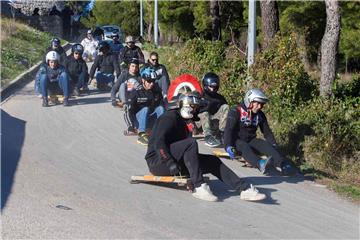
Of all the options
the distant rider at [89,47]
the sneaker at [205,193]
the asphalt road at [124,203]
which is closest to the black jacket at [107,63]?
the asphalt road at [124,203]

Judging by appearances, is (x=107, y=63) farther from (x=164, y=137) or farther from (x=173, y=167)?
(x=173, y=167)

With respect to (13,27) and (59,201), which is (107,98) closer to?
(59,201)

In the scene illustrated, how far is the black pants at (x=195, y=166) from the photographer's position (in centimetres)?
816

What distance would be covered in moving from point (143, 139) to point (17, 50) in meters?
14.8

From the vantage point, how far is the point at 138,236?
6648 mm

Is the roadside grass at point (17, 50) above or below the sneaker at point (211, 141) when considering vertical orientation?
above

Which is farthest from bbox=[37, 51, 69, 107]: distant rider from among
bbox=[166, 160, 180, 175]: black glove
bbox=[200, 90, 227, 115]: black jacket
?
bbox=[166, 160, 180, 175]: black glove

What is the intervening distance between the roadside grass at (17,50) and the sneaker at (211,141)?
7.59 m

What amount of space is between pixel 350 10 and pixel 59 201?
2360 centimetres

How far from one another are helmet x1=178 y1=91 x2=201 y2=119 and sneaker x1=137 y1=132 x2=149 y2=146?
3.16 meters

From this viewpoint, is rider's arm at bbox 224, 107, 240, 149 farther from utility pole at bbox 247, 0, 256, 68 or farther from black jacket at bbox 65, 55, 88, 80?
black jacket at bbox 65, 55, 88, 80

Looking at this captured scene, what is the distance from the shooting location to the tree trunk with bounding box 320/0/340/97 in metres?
12.8

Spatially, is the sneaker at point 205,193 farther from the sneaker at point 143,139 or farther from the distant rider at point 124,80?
the distant rider at point 124,80

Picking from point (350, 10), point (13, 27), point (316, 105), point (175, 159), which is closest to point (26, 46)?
point (13, 27)
